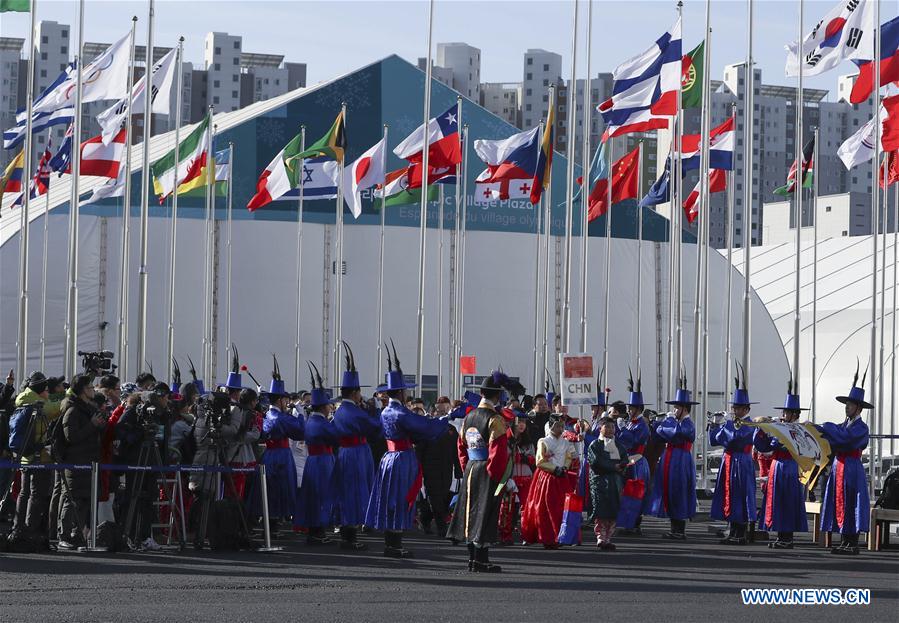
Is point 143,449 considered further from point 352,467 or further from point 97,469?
point 352,467

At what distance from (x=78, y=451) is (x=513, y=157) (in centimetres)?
1596

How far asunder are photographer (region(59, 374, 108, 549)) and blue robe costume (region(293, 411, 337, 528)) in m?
2.50

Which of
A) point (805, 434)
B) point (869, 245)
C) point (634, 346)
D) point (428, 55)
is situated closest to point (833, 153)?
point (869, 245)

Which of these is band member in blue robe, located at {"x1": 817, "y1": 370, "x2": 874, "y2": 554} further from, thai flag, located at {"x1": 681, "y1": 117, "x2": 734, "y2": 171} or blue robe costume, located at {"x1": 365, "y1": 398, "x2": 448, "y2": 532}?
thai flag, located at {"x1": 681, "y1": 117, "x2": 734, "y2": 171}

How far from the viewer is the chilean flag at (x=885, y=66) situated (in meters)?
24.0

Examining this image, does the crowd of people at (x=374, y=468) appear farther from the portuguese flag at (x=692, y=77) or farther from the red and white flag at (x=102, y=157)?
the red and white flag at (x=102, y=157)

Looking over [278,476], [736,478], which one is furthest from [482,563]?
[736,478]

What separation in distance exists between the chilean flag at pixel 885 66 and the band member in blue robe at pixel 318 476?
11.7 m

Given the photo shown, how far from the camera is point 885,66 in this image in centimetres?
2416

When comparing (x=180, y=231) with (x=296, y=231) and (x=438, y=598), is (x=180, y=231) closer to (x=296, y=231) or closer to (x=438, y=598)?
(x=296, y=231)

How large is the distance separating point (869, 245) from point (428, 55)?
104 ft

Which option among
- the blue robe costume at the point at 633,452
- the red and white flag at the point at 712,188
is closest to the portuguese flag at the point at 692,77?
the red and white flag at the point at 712,188

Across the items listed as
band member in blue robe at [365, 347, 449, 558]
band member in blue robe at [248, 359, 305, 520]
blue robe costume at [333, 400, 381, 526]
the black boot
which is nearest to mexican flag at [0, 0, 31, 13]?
band member in blue robe at [248, 359, 305, 520]

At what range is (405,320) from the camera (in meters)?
46.3
